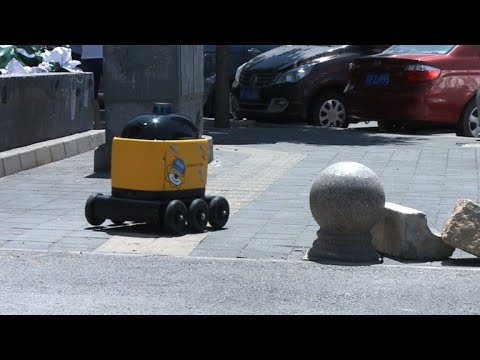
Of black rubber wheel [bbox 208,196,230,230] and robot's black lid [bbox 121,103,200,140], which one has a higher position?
robot's black lid [bbox 121,103,200,140]

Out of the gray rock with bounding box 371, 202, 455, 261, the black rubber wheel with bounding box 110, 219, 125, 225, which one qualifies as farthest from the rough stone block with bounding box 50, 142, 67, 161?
the gray rock with bounding box 371, 202, 455, 261

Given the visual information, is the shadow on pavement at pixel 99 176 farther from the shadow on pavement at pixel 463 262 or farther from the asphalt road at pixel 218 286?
the shadow on pavement at pixel 463 262

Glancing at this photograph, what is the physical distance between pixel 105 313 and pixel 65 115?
315 inches

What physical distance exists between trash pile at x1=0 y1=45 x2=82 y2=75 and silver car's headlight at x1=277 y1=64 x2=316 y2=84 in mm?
3897

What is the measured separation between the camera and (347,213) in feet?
23.9

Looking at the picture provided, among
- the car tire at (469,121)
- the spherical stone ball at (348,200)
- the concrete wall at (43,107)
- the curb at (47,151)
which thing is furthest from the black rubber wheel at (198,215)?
the car tire at (469,121)

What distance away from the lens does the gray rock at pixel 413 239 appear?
24.3 feet

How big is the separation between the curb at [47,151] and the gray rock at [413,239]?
17.1 ft

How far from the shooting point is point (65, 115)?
13391mm

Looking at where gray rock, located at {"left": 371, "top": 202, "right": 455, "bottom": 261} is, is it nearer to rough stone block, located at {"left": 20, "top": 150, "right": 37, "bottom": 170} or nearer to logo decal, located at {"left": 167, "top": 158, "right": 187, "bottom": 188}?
logo decal, located at {"left": 167, "top": 158, "right": 187, "bottom": 188}

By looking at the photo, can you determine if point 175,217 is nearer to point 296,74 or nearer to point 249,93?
point 296,74

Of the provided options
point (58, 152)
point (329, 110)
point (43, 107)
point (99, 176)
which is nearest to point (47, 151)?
point (58, 152)

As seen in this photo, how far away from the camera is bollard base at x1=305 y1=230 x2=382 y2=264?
7.31 m

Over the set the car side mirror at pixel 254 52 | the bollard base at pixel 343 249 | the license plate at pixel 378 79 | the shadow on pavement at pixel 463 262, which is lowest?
the shadow on pavement at pixel 463 262
